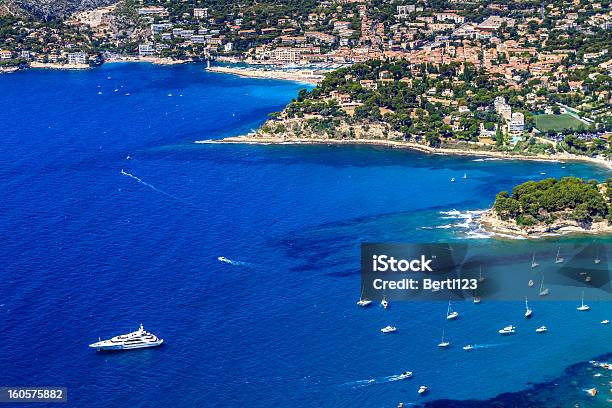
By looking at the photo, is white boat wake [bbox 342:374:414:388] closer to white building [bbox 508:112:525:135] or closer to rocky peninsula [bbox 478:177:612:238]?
rocky peninsula [bbox 478:177:612:238]

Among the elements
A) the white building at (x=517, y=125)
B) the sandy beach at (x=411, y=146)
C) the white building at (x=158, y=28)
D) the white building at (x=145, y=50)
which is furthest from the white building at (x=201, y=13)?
the white building at (x=517, y=125)

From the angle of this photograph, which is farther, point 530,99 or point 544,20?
point 544,20

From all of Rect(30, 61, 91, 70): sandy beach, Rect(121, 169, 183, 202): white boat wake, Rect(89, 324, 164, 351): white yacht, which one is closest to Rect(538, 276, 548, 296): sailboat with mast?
Rect(89, 324, 164, 351): white yacht

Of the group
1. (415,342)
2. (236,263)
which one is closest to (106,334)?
(236,263)

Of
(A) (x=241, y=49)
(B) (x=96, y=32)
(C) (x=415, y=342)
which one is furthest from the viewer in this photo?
(B) (x=96, y=32)

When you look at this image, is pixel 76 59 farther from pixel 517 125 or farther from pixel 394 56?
pixel 517 125

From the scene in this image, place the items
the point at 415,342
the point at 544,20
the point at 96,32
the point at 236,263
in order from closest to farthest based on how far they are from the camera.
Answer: the point at 415,342 < the point at 236,263 < the point at 544,20 < the point at 96,32

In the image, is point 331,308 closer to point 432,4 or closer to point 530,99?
point 530,99
